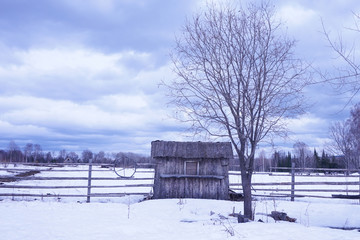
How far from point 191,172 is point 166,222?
5808mm

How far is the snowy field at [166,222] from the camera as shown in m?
7.55

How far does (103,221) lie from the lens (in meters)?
9.45

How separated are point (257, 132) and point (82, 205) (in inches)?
283

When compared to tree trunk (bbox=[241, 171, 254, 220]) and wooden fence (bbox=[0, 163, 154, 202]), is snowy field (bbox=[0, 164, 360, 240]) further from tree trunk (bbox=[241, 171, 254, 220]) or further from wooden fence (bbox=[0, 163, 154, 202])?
wooden fence (bbox=[0, 163, 154, 202])

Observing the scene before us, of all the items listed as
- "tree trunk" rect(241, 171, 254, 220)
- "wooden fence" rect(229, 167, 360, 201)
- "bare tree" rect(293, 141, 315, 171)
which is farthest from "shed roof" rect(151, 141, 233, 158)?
"bare tree" rect(293, 141, 315, 171)

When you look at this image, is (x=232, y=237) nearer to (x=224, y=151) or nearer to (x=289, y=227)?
(x=289, y=227)

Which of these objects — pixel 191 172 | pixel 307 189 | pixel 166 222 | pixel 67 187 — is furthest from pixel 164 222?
Result: pixel 307 189

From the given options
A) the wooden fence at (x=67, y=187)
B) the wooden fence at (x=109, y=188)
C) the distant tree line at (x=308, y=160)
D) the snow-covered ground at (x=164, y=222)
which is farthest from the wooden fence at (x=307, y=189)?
the distant tree line at (x=308, y=160)

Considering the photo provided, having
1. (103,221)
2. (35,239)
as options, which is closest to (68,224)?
(103,221)

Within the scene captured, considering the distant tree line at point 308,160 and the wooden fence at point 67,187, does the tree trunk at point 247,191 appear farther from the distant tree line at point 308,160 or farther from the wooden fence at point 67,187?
the distant tree line at point 308,160

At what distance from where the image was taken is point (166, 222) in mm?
9516

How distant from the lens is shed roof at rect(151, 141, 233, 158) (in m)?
15.0

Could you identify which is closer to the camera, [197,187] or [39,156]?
[197,187]

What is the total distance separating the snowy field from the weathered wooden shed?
4.53 ft
